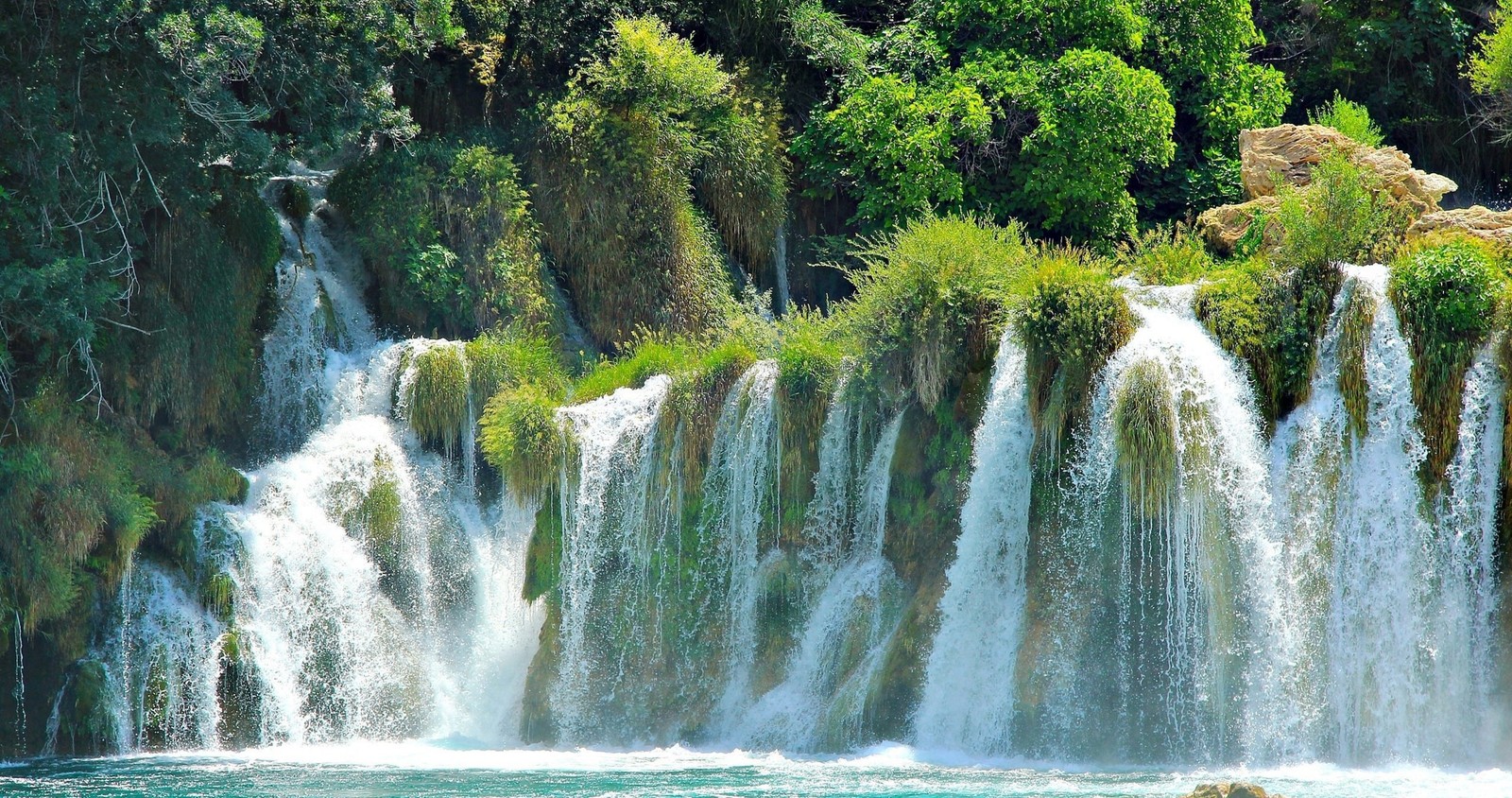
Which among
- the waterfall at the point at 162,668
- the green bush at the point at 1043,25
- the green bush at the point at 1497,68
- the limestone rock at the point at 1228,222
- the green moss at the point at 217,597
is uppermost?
the green bush at the point at 1043,25

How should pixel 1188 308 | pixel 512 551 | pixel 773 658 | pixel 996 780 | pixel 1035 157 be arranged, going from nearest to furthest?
pixel 996 780 → pixel 1188 308 → pixel 773 658 → pixel 512 551 → pixel 1035 157

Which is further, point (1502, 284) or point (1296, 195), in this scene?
point (1296, 195)

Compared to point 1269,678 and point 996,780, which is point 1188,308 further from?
point 996,780

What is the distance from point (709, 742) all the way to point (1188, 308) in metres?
7.93

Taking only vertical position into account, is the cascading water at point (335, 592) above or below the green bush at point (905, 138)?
below

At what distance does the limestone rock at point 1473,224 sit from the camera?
66.1 ft

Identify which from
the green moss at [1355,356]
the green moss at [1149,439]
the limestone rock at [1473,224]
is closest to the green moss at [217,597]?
the green moss at [1149,439]

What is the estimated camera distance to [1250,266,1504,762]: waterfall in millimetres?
17953

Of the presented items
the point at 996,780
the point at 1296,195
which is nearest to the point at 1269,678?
the point at 996,780

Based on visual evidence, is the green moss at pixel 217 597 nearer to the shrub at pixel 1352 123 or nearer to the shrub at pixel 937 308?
the shrub at pixel 937 308

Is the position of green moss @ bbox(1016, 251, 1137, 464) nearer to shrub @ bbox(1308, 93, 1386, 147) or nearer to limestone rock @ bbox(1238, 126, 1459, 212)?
limestone rock @ bbox(1238, 126, 1459, 212)

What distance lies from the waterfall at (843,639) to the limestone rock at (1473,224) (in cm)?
684

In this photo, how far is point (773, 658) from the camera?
70.8 feet

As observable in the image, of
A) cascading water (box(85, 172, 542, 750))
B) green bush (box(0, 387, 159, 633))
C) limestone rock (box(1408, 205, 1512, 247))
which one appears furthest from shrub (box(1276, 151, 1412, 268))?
green bush (box(0, 387, 159, 633))
